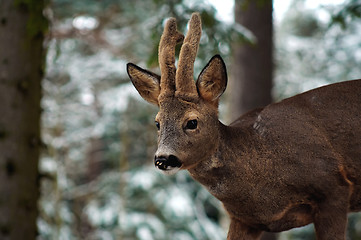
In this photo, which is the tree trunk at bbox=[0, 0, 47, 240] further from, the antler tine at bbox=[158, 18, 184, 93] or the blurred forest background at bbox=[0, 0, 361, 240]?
the antler tine at bbox=[158, 18, 184, 93]

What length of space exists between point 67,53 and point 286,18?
7556mm

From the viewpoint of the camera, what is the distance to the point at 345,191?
1430mm

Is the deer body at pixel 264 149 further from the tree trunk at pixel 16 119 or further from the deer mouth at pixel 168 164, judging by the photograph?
the tree trunk at pixel 16 119

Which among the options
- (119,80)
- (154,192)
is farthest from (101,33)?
(154,192)

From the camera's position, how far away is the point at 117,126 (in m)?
8.77

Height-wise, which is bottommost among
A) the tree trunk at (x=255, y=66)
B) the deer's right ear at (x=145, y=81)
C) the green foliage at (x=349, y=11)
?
the tree trunk at (x=255, y=66)

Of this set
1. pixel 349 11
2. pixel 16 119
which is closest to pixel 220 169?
pixel 16 119

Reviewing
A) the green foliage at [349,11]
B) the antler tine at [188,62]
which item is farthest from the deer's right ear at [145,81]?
the green foliage at [349,11]

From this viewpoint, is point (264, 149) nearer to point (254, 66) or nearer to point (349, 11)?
point (349, 11)

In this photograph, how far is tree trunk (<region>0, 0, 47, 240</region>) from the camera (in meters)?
3.78

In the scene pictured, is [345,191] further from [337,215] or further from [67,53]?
[67,53]

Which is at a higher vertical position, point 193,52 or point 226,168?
point 193,52

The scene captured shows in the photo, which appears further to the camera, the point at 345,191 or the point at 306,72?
the point at 306,72

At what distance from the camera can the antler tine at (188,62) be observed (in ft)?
4.67
